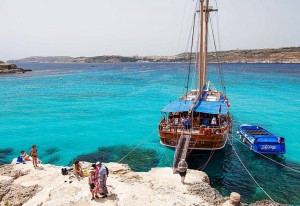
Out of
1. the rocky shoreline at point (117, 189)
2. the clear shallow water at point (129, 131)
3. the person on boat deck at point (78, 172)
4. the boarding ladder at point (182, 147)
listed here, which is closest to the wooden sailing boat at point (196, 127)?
the boarding ladder at point (182, 147)

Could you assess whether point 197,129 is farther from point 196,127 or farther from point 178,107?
point 178,107

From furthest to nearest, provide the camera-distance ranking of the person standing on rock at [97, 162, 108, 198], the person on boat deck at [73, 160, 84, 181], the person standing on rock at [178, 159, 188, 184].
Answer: the person on boat deck at [73, 160, 84, 181], the person standing on rock at [178, 159, 188, 184], the person standing on rock at [97, 162, 108, 198]

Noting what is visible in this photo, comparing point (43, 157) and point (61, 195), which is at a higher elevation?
point (61, 195)

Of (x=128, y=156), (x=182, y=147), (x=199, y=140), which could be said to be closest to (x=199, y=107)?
(x=199, y=140)

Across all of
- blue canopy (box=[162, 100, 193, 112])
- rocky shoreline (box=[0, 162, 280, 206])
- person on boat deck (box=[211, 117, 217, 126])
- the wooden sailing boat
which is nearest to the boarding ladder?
the wooden sailing boat

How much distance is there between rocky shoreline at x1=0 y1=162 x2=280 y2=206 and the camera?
1301cm

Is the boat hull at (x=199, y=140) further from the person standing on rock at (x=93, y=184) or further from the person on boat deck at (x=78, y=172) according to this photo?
the person standing on rock at (x=93, y=184)

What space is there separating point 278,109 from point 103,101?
3303cm

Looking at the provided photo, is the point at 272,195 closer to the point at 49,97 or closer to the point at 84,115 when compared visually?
the point at 84,115

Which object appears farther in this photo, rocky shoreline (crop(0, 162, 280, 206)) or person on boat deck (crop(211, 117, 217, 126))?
person on boat deck (crop(211, 117, 217, 126))

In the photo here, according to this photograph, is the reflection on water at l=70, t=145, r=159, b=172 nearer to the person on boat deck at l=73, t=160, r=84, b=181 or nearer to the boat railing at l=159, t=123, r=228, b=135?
the boat railing at l=159, t=123, r=228, b=135

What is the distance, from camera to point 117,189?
14211mm

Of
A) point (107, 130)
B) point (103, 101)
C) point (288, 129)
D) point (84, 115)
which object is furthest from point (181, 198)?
point (103, 101)

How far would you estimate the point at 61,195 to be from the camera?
13430mm
